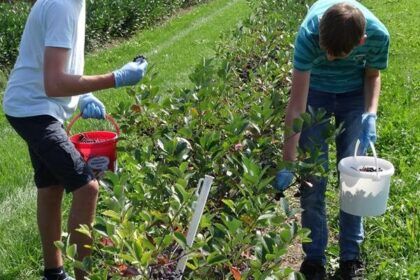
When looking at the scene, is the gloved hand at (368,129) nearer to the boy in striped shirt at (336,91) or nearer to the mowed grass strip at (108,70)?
the boy in striped shirt at (336,91)

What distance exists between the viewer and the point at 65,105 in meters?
2.95

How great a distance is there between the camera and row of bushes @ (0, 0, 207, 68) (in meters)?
9.90

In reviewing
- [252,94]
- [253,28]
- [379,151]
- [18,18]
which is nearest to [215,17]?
[18,18]

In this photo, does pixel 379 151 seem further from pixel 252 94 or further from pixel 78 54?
pixel 78 54

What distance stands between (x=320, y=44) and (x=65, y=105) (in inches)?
50.2

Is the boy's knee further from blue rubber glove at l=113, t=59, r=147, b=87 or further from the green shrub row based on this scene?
blue rubber glove at l=113, t=59, r=147, b=87

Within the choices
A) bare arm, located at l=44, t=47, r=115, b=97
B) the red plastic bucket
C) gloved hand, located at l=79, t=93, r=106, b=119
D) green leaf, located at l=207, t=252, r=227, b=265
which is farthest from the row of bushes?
green leaf, located at l=207, t=252, r=227, b=265

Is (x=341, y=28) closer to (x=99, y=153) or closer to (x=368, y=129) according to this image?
(x=368, y=129)

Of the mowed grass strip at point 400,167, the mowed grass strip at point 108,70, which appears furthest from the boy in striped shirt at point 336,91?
the mowed grass strip at point 108,70

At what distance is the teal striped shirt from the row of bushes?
25.7 feet

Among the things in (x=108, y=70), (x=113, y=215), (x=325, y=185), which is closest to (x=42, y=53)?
(x=113, y=215)

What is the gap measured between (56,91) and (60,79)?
0.22ft

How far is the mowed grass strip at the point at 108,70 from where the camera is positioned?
3.38 meters

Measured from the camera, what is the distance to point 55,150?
8.99 feet
